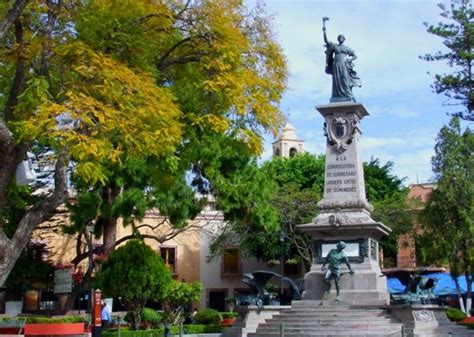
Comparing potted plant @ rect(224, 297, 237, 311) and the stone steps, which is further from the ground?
potted plant @ rect(224, 297, 237, 311)

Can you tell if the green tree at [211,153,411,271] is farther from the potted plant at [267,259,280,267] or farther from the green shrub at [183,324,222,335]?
the green shrub at [183,324,222,335]

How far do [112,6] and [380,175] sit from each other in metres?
32.2

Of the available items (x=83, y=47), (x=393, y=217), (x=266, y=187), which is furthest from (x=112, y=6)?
(x=393, y=217)

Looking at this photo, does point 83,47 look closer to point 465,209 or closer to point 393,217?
point 465,209

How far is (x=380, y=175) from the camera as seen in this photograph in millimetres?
45406

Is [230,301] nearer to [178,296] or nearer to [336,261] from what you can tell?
[178,296]

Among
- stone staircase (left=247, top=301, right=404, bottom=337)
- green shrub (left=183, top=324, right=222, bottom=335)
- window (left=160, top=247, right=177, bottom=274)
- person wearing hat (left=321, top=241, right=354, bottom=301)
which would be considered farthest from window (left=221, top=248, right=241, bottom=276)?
person wearing hat (left=321, top=241, right=354, bottom=301)

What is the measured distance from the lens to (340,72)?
23.2 m

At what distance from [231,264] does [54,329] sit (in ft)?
89.9

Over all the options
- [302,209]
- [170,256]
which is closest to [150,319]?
[302,209]

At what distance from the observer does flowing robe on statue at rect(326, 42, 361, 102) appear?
74.8ft

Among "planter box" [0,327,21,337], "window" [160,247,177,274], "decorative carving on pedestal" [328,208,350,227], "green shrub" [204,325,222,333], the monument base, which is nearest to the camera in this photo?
the monument base

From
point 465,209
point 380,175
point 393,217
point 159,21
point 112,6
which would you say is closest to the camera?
point 112,6

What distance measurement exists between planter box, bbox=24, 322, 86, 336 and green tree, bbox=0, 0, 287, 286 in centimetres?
301
